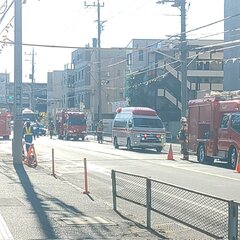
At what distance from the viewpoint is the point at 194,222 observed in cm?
950

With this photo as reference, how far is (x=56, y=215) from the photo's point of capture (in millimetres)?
12367

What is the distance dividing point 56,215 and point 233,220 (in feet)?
16.9

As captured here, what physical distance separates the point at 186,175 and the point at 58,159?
988 cm

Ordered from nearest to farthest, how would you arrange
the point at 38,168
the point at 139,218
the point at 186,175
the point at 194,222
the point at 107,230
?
the point at 194,222 → the point at 107,230 → the point at 139,218 → the point at 186,175 → the point at 38,168

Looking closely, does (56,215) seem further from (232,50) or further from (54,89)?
(54,89)

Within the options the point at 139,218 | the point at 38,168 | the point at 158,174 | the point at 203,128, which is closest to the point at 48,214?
the point at 139,218

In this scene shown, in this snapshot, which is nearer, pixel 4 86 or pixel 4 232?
pixel 4 232

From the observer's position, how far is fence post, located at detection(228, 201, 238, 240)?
7.93 m

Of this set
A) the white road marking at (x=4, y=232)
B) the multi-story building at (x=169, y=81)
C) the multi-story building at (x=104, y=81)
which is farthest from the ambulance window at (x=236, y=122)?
the multi-story building at (x=104, y=81)

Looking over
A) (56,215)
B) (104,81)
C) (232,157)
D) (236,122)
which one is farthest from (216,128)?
(104,81)

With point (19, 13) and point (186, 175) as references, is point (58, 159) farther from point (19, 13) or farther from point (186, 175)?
point (186, 175)

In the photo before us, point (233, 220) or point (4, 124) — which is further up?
point (4, 124)

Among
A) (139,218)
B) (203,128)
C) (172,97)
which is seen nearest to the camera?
(139,218)

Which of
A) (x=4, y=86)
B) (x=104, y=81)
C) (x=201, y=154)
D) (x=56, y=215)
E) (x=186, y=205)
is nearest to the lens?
(x=186, y=205)
